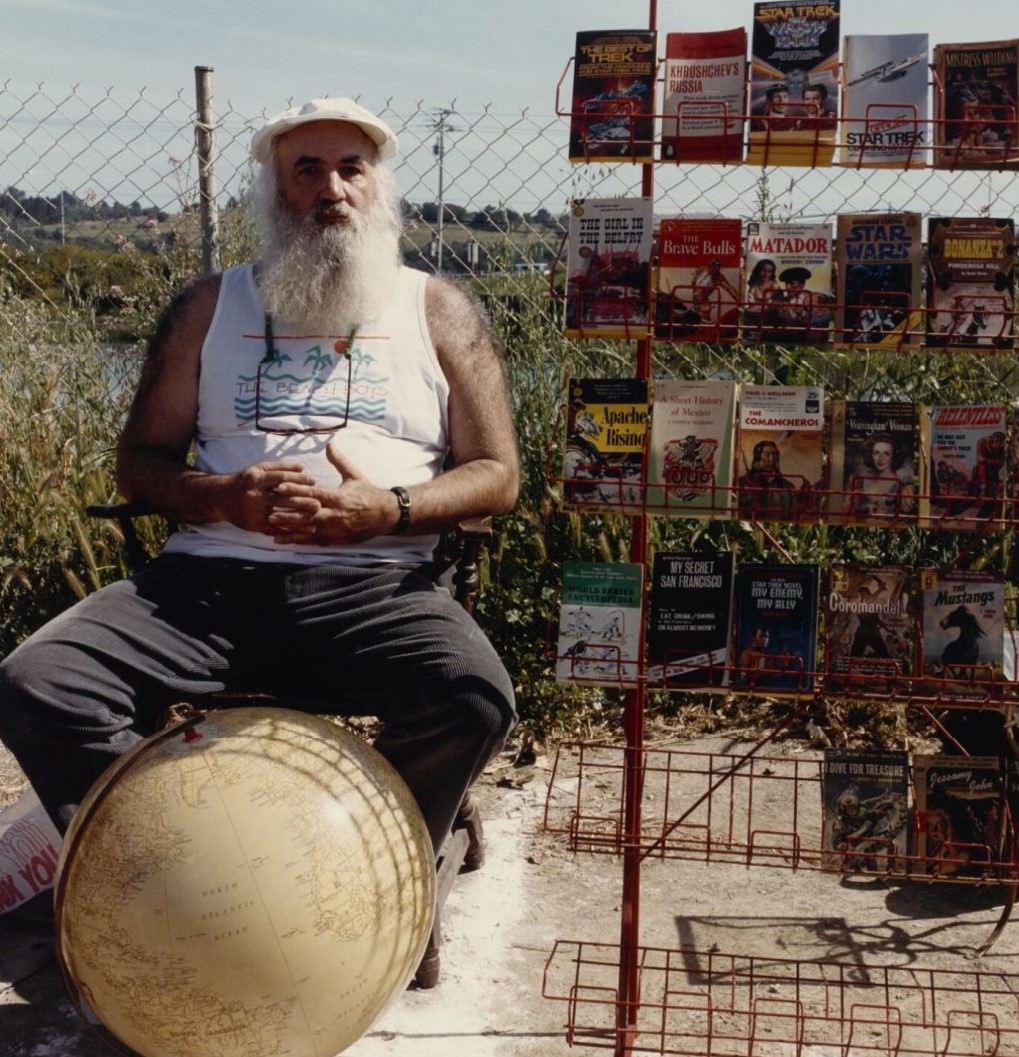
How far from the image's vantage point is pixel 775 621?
9.44ft

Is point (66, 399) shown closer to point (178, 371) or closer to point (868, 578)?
point (178, 371)

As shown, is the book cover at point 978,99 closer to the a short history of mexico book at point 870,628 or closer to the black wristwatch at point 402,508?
the a short history of mexico book at point 870,628

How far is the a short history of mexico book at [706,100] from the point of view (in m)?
2.73

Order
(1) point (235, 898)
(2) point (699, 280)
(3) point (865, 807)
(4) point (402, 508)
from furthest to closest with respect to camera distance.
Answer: (4) point (402, 508), (3) point (865, 807), (2) point (699, 280), (1) point (235, 898)

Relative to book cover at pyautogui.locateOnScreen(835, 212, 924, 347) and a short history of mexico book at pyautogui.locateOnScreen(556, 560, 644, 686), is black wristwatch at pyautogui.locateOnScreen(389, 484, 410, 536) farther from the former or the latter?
book cover at pyautogui.locateOnScreen(835, 212, 924, 347)

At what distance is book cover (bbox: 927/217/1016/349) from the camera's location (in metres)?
2.74

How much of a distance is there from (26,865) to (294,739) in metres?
1.18

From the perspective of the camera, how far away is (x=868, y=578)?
113 inches

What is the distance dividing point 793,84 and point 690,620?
1.11 m

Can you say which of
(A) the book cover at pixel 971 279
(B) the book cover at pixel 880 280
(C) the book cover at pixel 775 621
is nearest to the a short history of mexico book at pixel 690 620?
(C) the book cover at pixel 775 621

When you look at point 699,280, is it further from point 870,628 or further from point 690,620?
point 870,628

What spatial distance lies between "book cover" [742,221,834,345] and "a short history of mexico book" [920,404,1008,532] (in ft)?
1.02

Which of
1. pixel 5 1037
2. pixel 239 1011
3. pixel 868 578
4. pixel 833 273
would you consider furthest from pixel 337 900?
pixel 833 273

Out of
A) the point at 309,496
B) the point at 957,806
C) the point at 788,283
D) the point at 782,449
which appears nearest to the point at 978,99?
the point at 788,283
